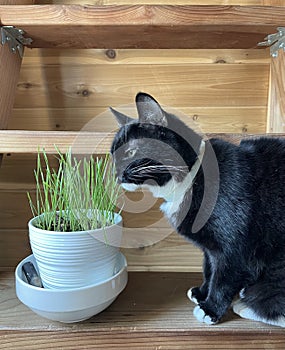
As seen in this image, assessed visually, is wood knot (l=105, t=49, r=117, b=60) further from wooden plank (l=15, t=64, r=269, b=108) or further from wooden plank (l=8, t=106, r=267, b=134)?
wooden plank (l=8, t=106, r=267, b=134)

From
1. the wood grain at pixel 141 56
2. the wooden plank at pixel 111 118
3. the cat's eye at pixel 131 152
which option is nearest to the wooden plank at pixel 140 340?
the cat's eye at pixel 131 152

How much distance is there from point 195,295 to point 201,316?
8 centimetres

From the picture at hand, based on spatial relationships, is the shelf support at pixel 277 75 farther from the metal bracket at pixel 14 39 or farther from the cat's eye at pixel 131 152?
the metal bracket at pixel 14 39

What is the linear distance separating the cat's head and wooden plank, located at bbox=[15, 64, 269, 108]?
398mm

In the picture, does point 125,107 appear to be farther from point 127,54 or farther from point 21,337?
point 21,337

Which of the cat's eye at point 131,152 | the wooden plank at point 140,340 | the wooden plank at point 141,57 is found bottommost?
the wooden plank at point 140,340

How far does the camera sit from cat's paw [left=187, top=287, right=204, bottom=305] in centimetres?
75

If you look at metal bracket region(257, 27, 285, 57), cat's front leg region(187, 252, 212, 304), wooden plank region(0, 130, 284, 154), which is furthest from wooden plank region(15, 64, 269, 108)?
cat's front leg region(187, 252, 212, 304)

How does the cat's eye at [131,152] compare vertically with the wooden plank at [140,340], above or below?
above

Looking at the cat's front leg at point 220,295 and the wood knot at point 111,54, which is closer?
the cat's front leg at point 220,295

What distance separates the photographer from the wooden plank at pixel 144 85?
3.44 feet

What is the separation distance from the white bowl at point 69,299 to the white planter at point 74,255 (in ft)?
0.06

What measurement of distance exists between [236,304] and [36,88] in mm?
742

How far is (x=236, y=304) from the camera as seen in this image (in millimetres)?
714
